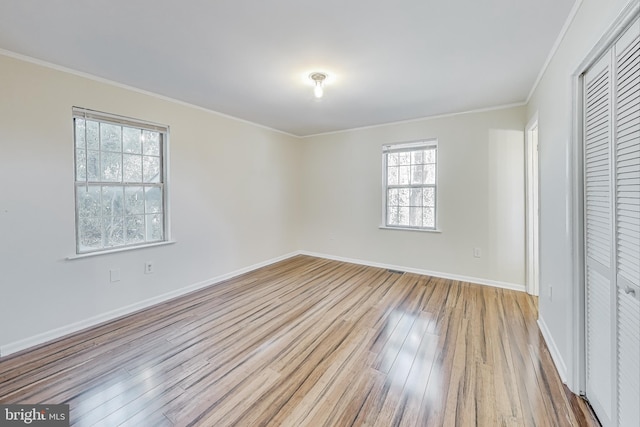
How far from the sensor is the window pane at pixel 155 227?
3180 mm

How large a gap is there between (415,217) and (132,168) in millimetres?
3912

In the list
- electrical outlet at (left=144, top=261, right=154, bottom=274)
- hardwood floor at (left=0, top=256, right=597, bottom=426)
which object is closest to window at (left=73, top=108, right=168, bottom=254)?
electrical outlet at (left=144, top=261, right=154, bottom=274)

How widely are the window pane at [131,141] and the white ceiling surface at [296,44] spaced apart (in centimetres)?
49

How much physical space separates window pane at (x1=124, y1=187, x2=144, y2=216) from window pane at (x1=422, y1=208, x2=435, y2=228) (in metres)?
3.88

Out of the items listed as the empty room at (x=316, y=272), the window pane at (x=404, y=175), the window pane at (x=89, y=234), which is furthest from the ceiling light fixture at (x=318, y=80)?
the window pane at (x=89, y=234)

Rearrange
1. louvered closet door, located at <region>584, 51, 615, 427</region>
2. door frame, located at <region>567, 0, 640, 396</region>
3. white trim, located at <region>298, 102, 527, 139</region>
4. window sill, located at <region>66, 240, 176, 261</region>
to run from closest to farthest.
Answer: louvered closet door, located at <region>584, 51, 615, 427</region>
door frame, located at <region>567, 0, 640, 396</region>
window sill, located at <region>66, 240, 176, 261</region>
white trim, located at <region>298, 102, 527, 139</region>

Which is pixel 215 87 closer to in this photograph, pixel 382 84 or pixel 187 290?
pixel 382 84

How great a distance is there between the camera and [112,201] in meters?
2.86

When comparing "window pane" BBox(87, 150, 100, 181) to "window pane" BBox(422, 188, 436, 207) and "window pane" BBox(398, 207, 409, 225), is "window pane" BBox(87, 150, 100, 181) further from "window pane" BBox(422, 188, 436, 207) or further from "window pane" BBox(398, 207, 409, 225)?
"window pane" BBox(422, 188, 436, 207)

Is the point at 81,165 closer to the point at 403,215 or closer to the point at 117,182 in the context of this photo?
the point at 117,182

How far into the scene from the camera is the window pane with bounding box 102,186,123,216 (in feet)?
9.18

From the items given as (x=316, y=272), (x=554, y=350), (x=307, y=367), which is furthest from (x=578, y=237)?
(x=316, y=272)

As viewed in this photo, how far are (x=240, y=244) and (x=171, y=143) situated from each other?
176 cm

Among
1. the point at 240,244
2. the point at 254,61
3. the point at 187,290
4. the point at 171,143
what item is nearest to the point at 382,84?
the point at 254,61
